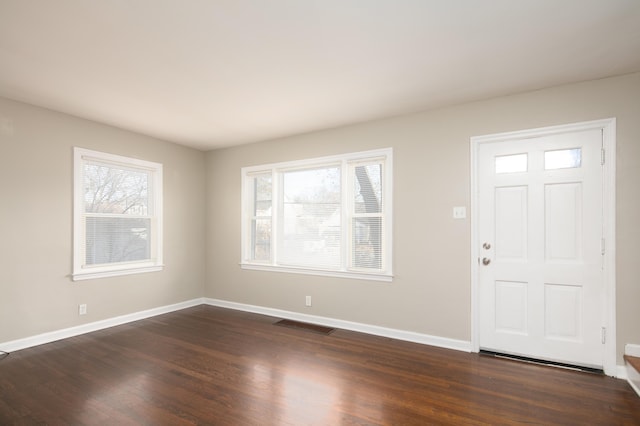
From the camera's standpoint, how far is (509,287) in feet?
10.5

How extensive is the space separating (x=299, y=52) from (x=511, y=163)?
2312 millimetres

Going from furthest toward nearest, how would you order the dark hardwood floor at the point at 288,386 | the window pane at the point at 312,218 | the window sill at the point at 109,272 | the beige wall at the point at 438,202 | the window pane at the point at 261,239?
the window pane at the point at 261,239
the window pane at the point at 312,218
the window sill at the point at 109,272
the beige wall at the point at 438,202
the dark hardwood floor at the point at 288,386

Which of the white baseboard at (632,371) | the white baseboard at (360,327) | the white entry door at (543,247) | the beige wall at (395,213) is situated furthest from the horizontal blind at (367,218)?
the white baseboard at (632,371)

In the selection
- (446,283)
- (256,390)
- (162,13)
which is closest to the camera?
(162,13)

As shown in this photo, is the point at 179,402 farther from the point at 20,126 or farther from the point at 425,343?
the point at 20,126

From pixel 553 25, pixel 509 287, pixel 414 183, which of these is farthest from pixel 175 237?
pixel 553 25

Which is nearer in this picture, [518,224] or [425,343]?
[518,224]

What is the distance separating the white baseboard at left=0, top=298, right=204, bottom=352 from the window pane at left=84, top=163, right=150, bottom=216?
1380 mm

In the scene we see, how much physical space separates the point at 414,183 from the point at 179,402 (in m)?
3.02

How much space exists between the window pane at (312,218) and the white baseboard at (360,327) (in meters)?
0.71

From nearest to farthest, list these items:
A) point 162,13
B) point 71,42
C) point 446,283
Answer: point 162,13
point 71,42
point 446,283

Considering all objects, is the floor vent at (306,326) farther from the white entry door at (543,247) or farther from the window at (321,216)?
the white entry door at (543,247)

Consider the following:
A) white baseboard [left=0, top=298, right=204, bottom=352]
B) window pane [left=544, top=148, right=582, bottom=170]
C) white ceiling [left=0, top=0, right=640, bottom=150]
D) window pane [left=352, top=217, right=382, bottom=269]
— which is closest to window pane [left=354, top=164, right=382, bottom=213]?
window pane [left=352, top=217, right=382, bottom=269]

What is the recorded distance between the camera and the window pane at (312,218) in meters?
4.32
